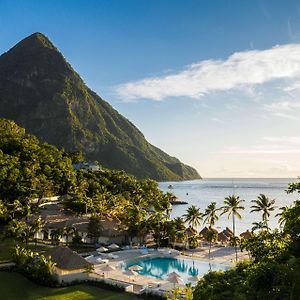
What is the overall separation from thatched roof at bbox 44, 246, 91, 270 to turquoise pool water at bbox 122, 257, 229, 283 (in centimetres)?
809

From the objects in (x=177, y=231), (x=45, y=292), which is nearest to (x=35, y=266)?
(x=45, y=292)

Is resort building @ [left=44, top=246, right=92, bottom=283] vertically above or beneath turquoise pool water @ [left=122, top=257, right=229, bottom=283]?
above

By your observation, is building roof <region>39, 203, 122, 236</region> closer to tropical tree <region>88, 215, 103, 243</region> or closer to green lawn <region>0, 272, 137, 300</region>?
tropical tree <region>88, 215, 103, 243</region>

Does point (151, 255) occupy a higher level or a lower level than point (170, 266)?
higher

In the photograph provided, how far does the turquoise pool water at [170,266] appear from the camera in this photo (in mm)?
41062

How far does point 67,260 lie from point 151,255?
49.1 feet

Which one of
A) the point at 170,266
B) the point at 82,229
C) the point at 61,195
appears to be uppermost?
the point at 61,195

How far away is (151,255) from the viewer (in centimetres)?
4731

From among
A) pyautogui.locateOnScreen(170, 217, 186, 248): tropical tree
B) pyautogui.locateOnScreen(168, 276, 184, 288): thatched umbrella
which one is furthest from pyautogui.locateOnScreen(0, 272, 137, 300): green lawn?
pyautogui.locateOnScreen(170, 217, 186, 248): tropical tree

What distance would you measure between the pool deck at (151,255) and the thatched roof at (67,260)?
252 centimetres

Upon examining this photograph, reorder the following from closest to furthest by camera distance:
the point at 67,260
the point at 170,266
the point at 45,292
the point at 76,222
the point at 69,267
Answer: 1. the point at 45,292
2. the point at 69,267
3. the point at 67,260
4. the point at 170,266
5. the point at 76,222

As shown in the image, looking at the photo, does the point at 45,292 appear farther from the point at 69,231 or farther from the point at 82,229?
the point at 82,229

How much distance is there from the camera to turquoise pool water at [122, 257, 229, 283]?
4106cm

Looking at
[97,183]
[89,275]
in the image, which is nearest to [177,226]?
[89,275]
